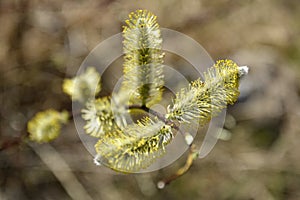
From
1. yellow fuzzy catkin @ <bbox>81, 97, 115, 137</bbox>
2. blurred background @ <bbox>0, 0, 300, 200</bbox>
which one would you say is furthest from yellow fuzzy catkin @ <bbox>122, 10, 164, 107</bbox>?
blurred background @ <bbox>0, 0, 300, 200</bbox>

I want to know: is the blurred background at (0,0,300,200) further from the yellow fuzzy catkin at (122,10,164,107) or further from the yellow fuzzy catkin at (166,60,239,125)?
the yellow fuzzy catkin at (166,60,239,125)

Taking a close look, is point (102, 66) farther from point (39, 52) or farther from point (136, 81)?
point (136, 81)

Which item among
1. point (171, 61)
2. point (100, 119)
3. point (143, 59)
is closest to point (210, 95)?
point (143, 59)

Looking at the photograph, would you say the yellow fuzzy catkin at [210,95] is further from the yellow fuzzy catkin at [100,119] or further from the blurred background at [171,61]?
the blurred background at [171,61]

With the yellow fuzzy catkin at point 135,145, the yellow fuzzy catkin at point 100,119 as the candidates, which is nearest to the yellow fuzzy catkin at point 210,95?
the yellow fuzzy catkin at point 135,145

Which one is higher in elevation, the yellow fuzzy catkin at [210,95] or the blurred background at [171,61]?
the yellow fuzzy catkin at [210,95]

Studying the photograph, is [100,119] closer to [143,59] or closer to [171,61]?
[143,59]

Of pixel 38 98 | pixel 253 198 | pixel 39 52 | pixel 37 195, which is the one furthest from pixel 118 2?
pixel 253 198
